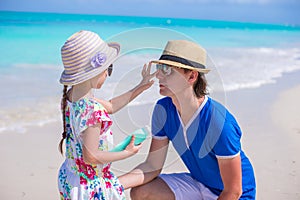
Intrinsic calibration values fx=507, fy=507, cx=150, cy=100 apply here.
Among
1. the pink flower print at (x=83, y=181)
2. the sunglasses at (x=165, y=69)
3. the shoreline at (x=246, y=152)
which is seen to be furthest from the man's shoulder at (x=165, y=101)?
the pink flower print at (x=83, y=181)

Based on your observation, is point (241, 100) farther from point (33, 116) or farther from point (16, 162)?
point (16, 162)

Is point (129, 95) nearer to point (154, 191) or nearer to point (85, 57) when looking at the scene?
point (85, 57)

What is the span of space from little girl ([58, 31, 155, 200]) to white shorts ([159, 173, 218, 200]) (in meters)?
0.39

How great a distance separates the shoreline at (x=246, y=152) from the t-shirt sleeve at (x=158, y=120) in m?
0.11

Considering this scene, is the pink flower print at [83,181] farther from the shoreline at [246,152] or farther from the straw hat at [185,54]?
the straw hat at [185,54]

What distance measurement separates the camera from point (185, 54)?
2.28m

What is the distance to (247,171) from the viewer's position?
8.30ft

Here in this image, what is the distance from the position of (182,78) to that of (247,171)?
60cm

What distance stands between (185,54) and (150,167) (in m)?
0.74

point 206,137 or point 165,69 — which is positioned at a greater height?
point 165,69

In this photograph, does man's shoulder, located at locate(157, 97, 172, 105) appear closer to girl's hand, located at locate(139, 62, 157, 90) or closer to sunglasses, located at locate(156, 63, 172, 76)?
girl's hand, located at locate(139, 62, 157, 90)

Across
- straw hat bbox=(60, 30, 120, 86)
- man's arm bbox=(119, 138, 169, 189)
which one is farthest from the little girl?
man's arm bbox=(119, 138, 169, 189)

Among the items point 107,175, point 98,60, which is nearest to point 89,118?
point 98,60

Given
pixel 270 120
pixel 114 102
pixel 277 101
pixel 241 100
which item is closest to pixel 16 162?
pixel 114 102
